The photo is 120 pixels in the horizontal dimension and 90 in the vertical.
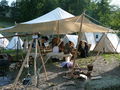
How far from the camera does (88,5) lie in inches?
1837

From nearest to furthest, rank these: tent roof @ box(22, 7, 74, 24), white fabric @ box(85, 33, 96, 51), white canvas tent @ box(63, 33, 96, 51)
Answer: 1. tent roof @ box(22, 7, 74, 24)
2. white canvas tent @ box(63, 33, 96, 51)
3. white fabric @ box(85, 33, 96, 51)

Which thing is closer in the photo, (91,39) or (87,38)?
(87,38)

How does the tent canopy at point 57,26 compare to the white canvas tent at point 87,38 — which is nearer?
the tent canopy at point 57,26

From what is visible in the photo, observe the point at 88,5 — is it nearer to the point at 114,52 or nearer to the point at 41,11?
the point at 41,11

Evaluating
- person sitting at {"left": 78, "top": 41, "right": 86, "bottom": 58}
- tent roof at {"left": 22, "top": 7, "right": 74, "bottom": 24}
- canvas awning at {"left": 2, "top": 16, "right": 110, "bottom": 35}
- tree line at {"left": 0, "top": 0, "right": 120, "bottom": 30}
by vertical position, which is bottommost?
person sitting at {"left": 78, "top": 41, "right": 86, "bottom": 58}

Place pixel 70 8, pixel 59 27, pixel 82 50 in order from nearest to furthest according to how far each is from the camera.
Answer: pixel 59 27
pixel 82 50
pixel 70 8

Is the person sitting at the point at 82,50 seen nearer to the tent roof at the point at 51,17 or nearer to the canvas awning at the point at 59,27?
the canvas awning at the point at 59,27

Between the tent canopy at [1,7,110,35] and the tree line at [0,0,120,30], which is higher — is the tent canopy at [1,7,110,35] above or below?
below

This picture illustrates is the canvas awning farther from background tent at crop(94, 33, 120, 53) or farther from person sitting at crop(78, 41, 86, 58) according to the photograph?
background tent at crop(94, 33, 120, 53)

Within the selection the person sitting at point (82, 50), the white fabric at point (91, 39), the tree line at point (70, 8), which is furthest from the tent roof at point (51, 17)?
the tree line at point (70, 8)

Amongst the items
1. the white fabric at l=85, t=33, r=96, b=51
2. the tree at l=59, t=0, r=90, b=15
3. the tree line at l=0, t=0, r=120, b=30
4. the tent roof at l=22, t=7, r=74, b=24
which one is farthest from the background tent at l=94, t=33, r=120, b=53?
the tree at l=59, t=0, r=90, b=15

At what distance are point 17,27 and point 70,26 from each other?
7.46 feet

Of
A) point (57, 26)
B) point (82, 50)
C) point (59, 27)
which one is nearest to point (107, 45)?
point (82, 50)

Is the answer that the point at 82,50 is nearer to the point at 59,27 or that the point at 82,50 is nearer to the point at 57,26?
the point at 59,27
